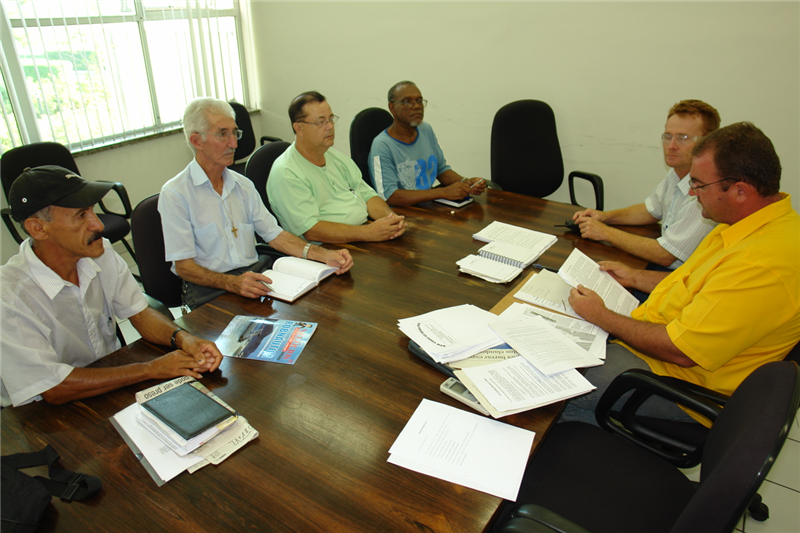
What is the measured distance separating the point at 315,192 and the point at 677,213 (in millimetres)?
1769

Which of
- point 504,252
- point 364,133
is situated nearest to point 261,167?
point 364,133

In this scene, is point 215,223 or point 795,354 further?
point 215,223

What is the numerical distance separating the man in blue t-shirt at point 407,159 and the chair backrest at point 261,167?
0.64 meters

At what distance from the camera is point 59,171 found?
139cm

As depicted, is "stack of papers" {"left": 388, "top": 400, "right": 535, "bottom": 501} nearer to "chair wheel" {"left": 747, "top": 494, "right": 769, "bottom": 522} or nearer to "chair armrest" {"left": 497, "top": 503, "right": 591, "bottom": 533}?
"chair armrest" {"left": 497, "top": 503, "right": 591, "bottom": 533}

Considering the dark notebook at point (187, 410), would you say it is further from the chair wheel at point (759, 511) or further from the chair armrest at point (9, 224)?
the chair armrest at point (9, 224)

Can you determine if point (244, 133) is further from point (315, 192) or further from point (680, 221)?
point (680, 221)

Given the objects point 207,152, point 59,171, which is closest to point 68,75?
point 207,152

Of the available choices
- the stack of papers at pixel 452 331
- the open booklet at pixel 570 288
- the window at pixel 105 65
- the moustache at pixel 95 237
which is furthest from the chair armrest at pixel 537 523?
the window at pixel 105 65

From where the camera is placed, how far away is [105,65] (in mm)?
3486

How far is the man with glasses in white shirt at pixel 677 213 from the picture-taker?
6.62ft

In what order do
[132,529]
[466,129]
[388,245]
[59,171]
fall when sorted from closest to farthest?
[132,529] < [59,171] < [388,245] < [466,129]

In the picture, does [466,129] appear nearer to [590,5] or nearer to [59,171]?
[590,5]

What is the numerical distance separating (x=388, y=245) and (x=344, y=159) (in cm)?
77
